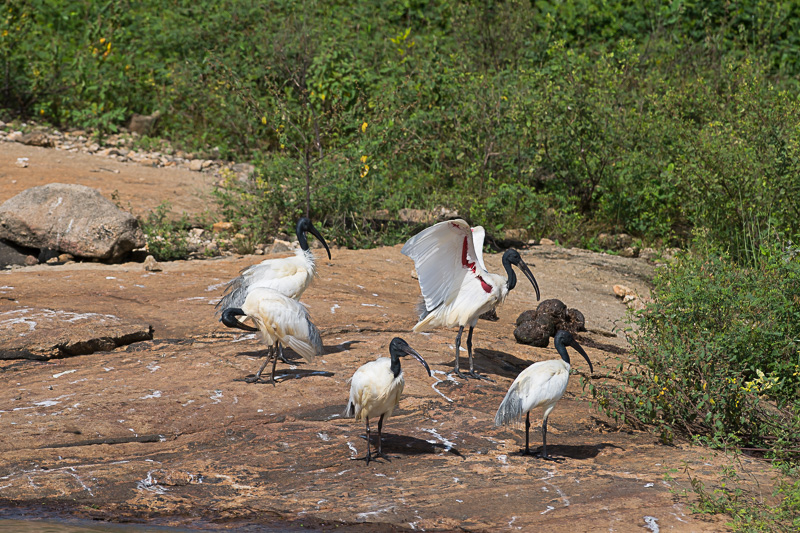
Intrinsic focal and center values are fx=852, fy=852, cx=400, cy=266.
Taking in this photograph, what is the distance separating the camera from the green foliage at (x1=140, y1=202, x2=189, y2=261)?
11.2m

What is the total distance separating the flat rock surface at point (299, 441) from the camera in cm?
511

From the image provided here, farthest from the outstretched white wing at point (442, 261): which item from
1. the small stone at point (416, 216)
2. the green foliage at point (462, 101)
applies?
the small stone at point (416, 216)

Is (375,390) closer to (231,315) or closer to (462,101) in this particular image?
(231,315)

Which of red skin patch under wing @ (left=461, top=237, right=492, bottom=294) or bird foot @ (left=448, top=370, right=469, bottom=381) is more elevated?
red skin patch under wing @ (left=461, top=237, right=492, bottom=294)

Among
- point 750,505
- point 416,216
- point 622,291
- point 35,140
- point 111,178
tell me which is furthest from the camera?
point 35,140

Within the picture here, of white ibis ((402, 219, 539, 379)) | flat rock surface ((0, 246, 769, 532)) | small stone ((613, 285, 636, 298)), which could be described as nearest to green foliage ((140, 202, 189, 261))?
flat rock surface ((0, 246, 769, 532))

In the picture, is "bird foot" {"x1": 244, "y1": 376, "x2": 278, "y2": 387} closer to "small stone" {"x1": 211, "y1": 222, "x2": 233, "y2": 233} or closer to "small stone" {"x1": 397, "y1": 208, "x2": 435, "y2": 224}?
"small stone" {"x1": 211, "y1": 222, "x2": 233, "y2": 233}

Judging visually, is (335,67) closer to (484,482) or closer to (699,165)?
(699,165)

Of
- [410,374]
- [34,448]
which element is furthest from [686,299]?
[34,448]

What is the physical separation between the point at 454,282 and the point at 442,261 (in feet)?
0.74

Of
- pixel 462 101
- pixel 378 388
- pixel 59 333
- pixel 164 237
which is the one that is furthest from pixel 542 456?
pixel 462 101

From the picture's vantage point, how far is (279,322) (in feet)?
22.7

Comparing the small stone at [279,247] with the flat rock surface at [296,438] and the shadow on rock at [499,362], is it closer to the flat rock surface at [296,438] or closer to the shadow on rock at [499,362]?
the flat rock surface at [296,438]

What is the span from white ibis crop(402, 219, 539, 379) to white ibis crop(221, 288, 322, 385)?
112 cm
